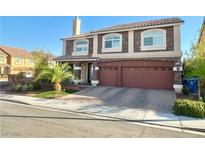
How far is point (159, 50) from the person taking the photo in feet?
57.7

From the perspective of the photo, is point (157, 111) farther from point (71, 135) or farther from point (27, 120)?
point (27, 120)

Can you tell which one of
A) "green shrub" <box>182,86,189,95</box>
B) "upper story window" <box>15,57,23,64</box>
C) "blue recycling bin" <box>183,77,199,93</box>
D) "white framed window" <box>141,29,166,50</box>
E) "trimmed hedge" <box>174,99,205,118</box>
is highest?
"upper story window" <box>15,57,23,64</box>

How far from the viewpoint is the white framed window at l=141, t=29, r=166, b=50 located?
17.6 metres

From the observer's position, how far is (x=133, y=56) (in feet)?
61.1

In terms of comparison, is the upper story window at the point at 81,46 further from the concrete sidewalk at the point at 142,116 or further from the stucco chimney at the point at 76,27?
the concrete sidewalk at the point at 142,116

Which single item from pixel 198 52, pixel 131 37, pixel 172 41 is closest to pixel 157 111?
pixel 198 52

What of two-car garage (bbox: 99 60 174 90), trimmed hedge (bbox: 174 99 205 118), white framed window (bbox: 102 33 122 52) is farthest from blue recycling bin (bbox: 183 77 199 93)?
white framed window (bbox: 102 33 122 52)

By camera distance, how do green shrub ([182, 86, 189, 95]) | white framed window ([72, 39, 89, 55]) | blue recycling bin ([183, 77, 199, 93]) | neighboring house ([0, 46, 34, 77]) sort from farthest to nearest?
neighboring house ([0, 46, 34, 77]), white framed window ([72, 39, 89, 55]), blue recycling bin ([183, 77, 199, 93]), green shrub ([182, 86, 189, 95])

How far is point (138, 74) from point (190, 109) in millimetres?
9033

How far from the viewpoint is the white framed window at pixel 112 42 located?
19.7 m

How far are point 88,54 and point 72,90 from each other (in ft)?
17.3

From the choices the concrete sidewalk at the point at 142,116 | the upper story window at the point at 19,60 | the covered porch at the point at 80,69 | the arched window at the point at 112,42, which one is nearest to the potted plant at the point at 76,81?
the covered porch at the point at 80,69

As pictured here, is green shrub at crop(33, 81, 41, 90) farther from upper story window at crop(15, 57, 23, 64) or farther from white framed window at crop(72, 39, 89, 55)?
upper story window at crop(15, 57, 23, 64)

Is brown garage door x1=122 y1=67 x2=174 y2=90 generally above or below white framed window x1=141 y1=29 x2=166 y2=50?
below
